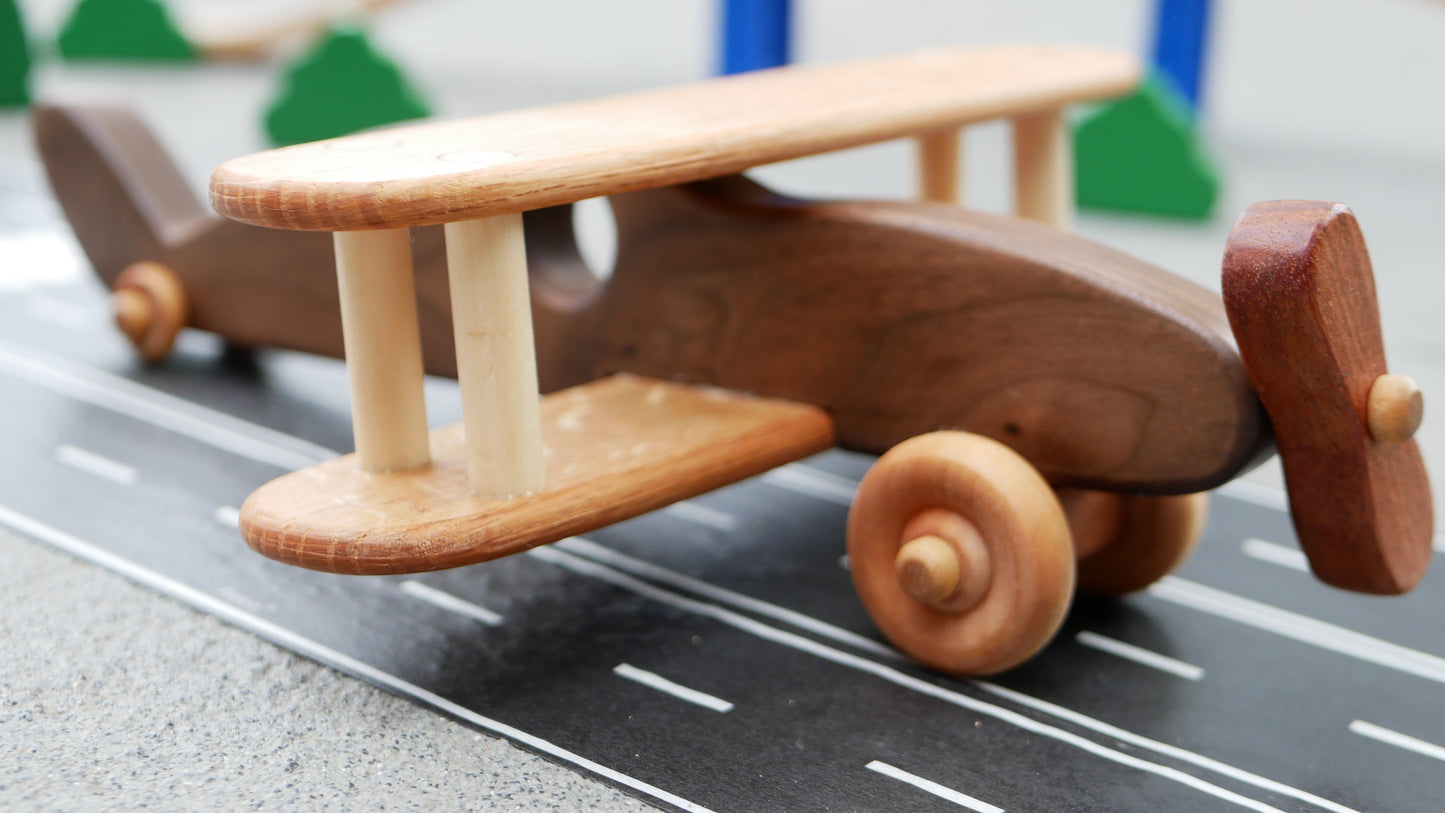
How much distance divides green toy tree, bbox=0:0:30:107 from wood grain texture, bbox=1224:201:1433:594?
380 centimetres

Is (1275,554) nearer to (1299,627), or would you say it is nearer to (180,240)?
(1299,627)

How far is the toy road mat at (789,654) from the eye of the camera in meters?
1.20

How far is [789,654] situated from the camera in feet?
4.59

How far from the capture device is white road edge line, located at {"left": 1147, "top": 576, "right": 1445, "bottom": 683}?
1.41 m

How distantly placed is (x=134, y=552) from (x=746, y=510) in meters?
0.66

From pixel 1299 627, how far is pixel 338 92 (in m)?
3.08

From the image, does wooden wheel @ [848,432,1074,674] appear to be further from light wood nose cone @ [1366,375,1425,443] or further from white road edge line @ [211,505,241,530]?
white road edge line @ [211,505,241,530]

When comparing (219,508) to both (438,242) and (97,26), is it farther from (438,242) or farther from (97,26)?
(97,26)

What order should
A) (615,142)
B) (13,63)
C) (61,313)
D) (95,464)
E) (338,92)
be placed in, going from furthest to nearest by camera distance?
(13,63), (338,92), (61,313), (95,464), (615,142)

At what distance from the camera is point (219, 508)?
169 centimetres

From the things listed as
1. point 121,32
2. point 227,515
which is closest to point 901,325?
point 227,515

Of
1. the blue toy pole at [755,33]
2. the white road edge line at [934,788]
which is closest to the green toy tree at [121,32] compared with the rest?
the blue toy pole at [755,33]

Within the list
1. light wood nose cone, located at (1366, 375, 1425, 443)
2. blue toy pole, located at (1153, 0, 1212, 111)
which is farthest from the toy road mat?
blue toy pole, located at (1153, 0, 1212, 111)

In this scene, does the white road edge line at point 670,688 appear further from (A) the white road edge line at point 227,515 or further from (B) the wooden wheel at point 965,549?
(A) the white road edge line at point 227,515
